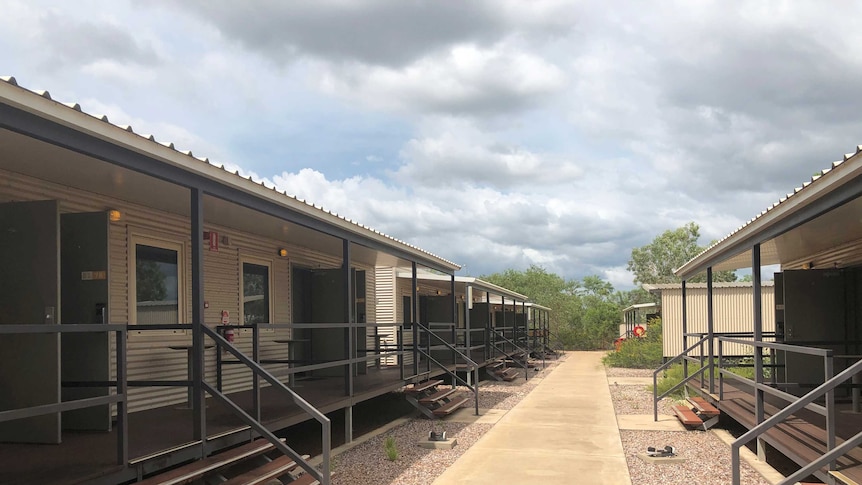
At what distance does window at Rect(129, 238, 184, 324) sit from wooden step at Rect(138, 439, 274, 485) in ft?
8.59

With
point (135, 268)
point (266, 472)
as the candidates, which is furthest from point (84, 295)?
point (266, 472)

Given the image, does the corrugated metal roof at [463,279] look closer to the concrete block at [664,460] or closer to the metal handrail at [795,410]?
the concrete block at [664,460]

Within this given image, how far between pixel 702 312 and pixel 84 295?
1810 cm

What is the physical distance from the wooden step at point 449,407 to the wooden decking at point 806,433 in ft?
13.4

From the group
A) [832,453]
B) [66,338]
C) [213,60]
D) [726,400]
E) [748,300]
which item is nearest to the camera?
[832,453]

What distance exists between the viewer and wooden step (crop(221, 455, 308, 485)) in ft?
17.4

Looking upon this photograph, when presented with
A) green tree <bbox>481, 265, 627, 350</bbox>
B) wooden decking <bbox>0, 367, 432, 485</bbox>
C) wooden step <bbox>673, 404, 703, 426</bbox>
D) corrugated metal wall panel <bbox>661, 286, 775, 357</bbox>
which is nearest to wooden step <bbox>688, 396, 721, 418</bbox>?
wooden step <bbox>673, 404, 703, 426</bbox>

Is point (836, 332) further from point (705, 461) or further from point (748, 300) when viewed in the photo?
point (748, 300)

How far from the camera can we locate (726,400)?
33.3 feet

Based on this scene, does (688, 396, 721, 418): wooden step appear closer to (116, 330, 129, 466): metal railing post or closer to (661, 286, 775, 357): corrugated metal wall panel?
(116, 330, 129, 466): metal railing post

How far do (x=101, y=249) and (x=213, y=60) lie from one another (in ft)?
40.8

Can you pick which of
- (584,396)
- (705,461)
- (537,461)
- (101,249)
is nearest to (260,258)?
(101,249)

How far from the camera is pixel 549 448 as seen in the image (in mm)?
9031

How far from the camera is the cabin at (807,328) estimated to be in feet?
18.0
